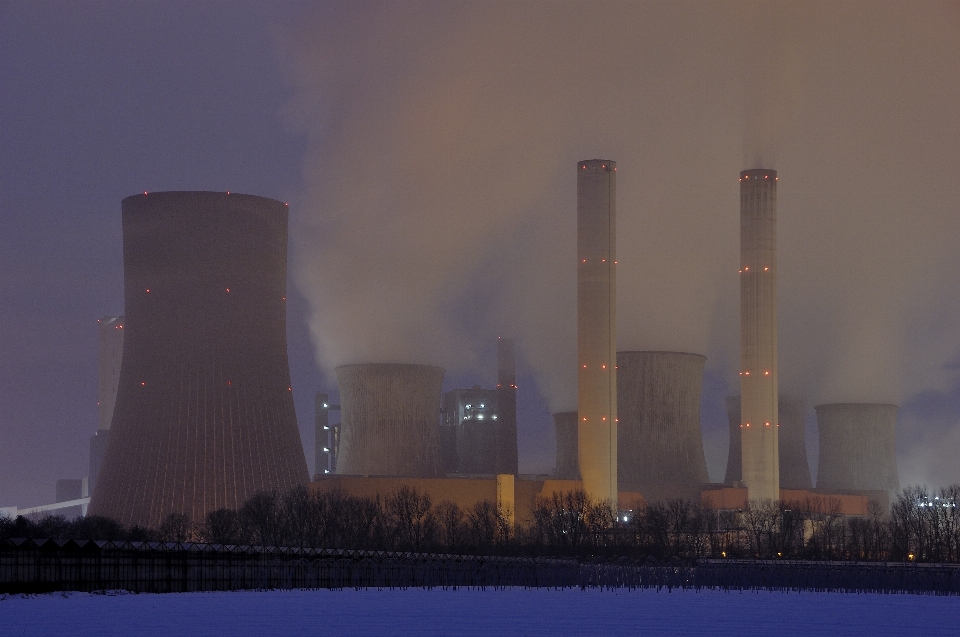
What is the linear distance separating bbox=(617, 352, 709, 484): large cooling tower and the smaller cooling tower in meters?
2.12

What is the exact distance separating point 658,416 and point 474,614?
114ft

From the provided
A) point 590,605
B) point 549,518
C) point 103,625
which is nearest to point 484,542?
point 549,518

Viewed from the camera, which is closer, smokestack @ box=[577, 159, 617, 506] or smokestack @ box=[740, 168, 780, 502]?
smokestack @ box=[577, 159, 617, 506]

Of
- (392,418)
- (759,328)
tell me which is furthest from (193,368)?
(759,328)

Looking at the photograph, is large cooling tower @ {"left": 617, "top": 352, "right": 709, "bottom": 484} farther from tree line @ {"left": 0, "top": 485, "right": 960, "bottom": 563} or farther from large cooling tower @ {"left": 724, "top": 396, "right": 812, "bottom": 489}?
large cooling tower @ {"left": 724, "top": 396, "right": 812, "bottom": 489}

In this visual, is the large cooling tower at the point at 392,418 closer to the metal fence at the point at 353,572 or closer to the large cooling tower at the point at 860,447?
the metal fence at the point at 353,572

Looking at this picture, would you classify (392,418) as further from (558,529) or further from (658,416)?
(658,416)

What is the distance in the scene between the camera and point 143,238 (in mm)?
48312

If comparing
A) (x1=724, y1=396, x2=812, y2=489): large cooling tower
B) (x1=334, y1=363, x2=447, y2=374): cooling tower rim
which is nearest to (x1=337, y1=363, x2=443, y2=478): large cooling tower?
(x1=334, y1=363, x2=447, y2=374): cooling tower rim

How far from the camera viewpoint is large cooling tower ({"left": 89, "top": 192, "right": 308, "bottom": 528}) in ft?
157

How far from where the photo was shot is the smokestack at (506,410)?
74.8m

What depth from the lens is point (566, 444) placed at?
214ft

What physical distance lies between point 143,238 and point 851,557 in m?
24.4

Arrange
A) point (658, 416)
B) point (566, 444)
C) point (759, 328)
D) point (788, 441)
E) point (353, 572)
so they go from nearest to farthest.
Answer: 1. point (353, 572)
2. point (658, 416)
3. point (759, 328)
4. point (566, 444)
5. point (788, 441)
